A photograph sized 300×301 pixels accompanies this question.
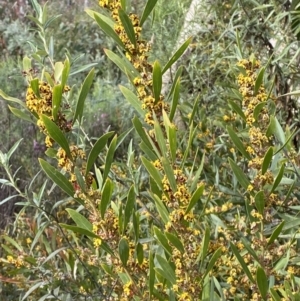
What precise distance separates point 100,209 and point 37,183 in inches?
Answer: 93.7

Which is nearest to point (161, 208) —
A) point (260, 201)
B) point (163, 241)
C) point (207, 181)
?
point (163, 241)

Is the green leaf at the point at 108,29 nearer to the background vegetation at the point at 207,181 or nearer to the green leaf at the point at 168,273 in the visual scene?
the background vegetation at the point at 207,181

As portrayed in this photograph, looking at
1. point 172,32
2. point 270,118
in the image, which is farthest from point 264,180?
point 172,32

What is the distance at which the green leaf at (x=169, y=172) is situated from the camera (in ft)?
2.25

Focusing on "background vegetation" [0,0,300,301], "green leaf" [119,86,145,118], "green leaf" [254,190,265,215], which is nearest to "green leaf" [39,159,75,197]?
"background vegetation" [0,0,300,301]

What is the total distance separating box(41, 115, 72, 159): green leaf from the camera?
0.66 m

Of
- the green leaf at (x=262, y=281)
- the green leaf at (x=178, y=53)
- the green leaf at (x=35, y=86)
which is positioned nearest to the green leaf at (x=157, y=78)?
the green leaf at (x=178, y=53)

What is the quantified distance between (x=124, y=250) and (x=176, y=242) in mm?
66

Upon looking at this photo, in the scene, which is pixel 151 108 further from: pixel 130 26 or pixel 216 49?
pixel 216 49

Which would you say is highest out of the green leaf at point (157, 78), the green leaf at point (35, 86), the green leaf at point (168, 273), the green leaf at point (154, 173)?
the green leaf at point (157, 78)

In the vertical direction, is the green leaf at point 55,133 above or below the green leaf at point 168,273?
above

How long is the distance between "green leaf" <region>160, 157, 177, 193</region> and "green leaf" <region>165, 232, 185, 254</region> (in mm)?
60

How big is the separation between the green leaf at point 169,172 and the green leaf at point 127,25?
16cm

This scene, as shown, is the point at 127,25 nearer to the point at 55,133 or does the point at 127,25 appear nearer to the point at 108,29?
the point at 108,29
